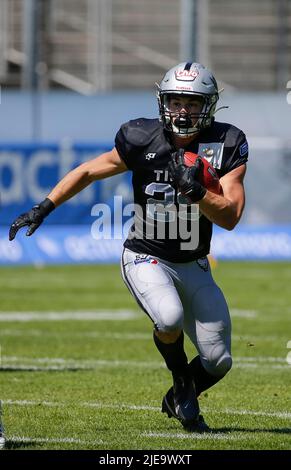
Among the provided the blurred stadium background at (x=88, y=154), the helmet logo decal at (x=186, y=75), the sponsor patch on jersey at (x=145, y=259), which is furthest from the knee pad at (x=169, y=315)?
the blurred stadium background at (x=88, y=154)

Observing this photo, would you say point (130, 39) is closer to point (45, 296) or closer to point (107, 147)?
point (107, 147)

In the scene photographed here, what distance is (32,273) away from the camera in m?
15.3

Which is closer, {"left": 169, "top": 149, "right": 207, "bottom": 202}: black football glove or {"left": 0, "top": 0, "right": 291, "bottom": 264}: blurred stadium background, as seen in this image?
{"left": 169, "top": 149, "right": 207, "bottom": 202}: black football glove

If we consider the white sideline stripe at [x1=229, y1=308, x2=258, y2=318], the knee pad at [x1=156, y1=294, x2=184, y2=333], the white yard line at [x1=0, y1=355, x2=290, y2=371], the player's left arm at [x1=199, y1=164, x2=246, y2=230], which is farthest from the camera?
the white sideline stripe at [x1=229, y1=308, x2=258, y2=318]

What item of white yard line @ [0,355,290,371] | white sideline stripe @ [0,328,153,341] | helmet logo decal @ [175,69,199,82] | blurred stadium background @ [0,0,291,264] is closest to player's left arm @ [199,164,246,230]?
helmet logo decal @ [175,69,199,82]

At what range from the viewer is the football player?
5.23m

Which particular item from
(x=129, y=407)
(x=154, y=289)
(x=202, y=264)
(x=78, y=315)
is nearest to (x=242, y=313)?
(x=78, y=315)

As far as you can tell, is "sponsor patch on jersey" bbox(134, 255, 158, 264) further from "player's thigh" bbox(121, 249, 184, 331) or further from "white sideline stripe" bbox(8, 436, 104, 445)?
"white sideline stripe" bbox(8, 436, 104, 445)

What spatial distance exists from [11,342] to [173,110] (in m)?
4.07

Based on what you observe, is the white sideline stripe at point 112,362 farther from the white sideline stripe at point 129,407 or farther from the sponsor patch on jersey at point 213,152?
the sponsor patch on jersey at point 213,152

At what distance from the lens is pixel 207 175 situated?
498cm

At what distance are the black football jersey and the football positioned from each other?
24cm

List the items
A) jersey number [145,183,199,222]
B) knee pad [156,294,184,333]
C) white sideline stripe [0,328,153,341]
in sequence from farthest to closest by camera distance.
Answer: white sideline stripe [0,328,153,341]
jersey number [145,183,199,222]
knee pad [156,294,184,333]

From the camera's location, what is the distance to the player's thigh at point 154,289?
511cm
